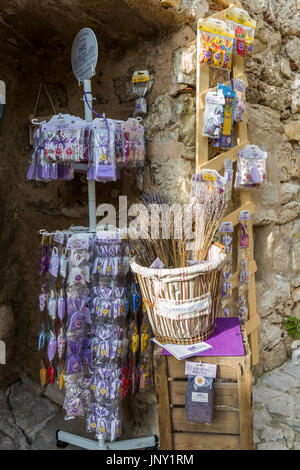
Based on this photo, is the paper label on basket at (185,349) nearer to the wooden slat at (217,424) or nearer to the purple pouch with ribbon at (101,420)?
the wooden slat at (217,424)

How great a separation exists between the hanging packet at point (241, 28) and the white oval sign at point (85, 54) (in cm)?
70

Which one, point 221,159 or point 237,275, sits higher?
point 221,159

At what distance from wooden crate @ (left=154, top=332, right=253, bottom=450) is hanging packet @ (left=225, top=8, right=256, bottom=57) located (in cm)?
151

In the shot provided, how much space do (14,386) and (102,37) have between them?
2.08m

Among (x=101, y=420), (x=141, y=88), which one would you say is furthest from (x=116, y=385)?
(x=141, y=88)

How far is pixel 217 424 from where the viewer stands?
1299 millimetres

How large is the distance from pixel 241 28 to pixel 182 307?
4.88ft

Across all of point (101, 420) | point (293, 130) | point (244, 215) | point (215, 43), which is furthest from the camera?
point (293, 130)

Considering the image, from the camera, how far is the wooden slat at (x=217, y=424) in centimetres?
129

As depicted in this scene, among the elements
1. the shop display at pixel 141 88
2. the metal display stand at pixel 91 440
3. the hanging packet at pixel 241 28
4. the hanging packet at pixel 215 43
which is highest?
the hanging packet at pixel 241 28

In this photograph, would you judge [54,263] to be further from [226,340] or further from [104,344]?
[226,340]

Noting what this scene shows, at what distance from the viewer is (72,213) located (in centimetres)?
217

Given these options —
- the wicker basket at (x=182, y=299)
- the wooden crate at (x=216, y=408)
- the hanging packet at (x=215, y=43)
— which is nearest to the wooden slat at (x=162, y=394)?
the wooden crate at (x=216, y=408)
